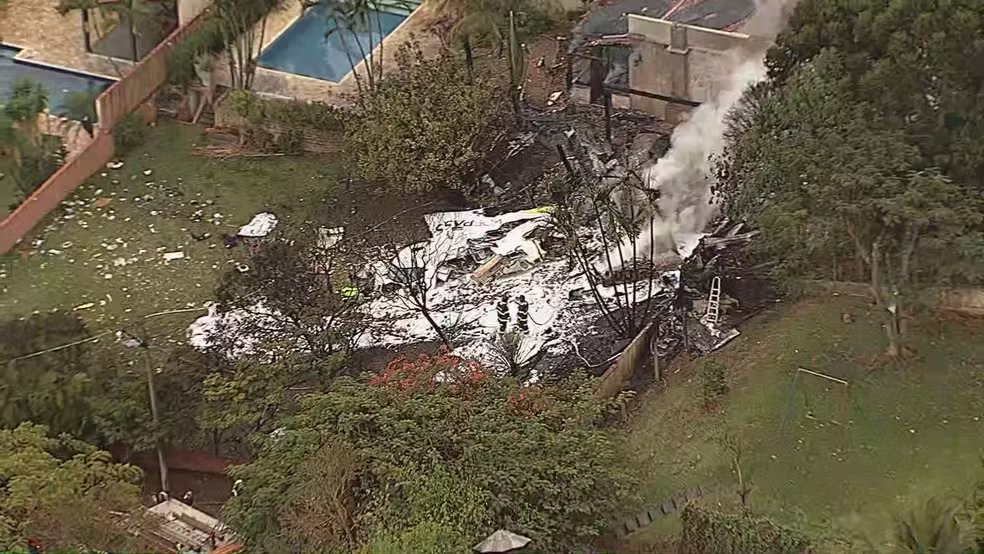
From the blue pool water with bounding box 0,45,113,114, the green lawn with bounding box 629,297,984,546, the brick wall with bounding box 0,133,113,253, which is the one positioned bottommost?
the green lawn with bounding box 629,297,984,546

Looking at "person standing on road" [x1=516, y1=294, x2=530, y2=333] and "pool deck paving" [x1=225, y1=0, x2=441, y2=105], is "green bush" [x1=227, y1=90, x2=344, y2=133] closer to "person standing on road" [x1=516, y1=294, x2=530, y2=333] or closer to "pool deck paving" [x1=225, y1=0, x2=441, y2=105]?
"pool deck paving" [x1=225, y1=0, x2=441, y2=105]

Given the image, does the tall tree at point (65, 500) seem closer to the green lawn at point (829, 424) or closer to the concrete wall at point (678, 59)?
the green lawn at point (829, 424)

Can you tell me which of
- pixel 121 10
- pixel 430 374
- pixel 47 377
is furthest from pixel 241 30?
pixel 430 374

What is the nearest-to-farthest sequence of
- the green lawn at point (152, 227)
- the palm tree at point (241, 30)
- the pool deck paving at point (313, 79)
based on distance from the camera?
the green lawn at point (152, 227) < the palm tree at point (241, 30) < the pool deck paving at point (313, 79)

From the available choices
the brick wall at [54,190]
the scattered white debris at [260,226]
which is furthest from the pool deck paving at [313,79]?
the scattered white debris at [260,226]

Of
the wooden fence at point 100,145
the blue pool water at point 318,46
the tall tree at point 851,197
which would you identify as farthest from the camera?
the blue pool water at point 318,46

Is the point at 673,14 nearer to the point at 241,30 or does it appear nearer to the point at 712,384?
the point at 241,30

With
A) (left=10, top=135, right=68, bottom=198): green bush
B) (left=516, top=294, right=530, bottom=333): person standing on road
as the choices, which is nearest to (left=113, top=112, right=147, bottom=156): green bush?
(left=10, top=135, right=68, bottom=198): green bush
